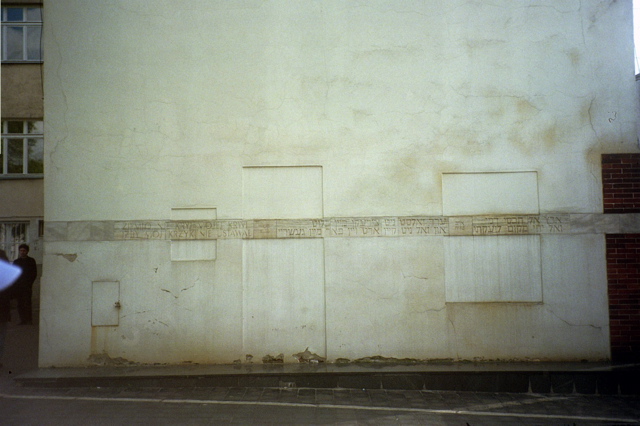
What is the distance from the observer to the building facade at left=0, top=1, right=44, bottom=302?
16.3 m

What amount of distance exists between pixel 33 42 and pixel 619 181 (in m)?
16.5

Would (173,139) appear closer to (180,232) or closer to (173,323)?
(180,232)

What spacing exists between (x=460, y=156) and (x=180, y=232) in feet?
15.5

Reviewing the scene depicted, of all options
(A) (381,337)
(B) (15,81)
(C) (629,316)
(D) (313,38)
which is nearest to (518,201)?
(C) (629,316)

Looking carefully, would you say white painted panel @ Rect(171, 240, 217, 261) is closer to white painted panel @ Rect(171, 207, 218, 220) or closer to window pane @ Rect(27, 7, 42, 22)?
white painted panel @ Rect(171, 207, 218, 220)

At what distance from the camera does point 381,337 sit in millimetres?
8508

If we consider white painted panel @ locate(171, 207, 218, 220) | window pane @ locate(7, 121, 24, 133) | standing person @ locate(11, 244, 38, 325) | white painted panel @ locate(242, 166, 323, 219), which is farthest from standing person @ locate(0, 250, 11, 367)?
window pane @ locate(7, 121, 24, 133)

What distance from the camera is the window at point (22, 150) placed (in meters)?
16.6

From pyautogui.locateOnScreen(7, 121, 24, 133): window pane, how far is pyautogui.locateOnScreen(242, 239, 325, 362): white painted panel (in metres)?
11.9

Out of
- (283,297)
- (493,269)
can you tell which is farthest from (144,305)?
(493,269)

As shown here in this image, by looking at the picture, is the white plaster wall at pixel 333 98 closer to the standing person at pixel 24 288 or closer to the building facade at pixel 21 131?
the standing person at pixel 24 288

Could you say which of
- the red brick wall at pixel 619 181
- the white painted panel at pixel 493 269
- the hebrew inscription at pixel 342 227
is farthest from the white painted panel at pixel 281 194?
the red brick wall at pixel 619 181

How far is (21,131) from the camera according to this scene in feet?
55.0

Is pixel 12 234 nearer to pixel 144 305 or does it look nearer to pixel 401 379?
pixel 144 305
